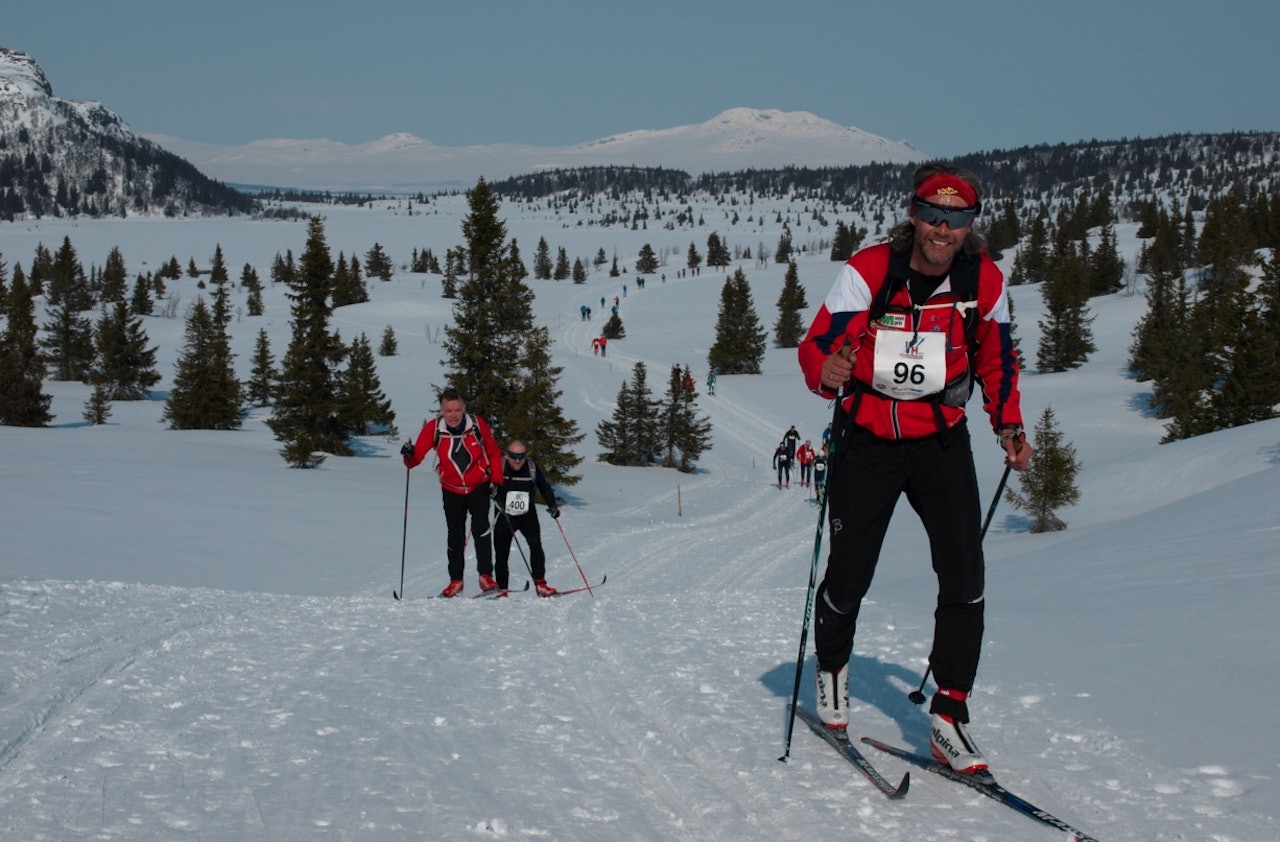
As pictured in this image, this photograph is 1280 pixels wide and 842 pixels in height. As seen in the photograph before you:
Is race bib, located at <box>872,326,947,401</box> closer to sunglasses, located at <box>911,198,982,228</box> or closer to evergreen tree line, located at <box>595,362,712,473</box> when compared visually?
sunglasses, located at <box>911,198,982,228</box>

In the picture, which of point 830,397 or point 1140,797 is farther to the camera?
point 830,397

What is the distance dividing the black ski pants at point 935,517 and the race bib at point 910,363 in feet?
0.72

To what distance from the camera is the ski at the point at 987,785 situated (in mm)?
Answer: 3277

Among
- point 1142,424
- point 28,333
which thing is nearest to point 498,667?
point 1142,424

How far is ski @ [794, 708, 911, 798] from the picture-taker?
3.57m

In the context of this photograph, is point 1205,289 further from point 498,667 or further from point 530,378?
point 498,667

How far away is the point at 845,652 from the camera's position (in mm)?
4250

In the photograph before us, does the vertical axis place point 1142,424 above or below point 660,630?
below

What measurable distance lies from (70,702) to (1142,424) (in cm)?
4740

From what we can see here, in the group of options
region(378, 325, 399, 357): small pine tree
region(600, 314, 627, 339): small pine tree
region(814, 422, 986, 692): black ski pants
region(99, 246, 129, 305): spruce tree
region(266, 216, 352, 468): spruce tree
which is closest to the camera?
region(814, 422, 986, 692): black ski pants

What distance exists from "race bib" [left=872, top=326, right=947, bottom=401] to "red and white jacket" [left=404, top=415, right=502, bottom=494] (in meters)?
6.47

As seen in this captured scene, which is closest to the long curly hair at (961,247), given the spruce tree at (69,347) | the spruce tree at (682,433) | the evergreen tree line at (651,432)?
the evergreen tree line at (651,432)

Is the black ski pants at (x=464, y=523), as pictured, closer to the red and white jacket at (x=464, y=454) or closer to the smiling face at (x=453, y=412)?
the red and white jacket at (x=464, y=454)

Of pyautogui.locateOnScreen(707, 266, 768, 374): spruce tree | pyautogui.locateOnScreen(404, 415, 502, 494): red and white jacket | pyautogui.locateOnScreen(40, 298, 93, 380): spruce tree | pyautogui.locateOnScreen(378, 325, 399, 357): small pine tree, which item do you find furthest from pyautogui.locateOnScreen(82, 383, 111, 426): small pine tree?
pyautogui.locateOnScreen(404, 415, 502, 494): red and white jacket
